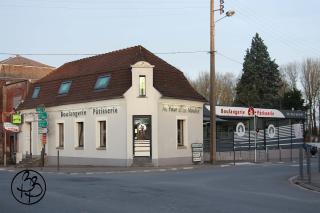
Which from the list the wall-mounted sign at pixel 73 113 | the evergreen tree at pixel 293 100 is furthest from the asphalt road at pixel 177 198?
the evergreen tree at pixel 293 100

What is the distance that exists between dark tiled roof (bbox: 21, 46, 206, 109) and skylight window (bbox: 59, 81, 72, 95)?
355 millimetres

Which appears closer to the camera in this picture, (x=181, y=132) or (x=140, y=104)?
(x=140, y=104)

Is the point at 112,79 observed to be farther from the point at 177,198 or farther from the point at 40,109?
the point at 177,198

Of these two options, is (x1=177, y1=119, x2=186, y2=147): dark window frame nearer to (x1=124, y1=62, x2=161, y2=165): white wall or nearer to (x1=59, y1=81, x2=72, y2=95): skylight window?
(x1=124, y1=62, x2=161, y2=165): white wall

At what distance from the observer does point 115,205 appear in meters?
13.1

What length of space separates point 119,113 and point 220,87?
51.1 m

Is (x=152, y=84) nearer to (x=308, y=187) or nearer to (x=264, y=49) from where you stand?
(x=308, y=187)

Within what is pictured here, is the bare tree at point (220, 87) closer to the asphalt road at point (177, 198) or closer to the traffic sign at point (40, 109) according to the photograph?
the traffic sign at point (40, 109)

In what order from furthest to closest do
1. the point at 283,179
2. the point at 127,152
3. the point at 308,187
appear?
1. the point at 127,152
2. the point at 283,179
3. the point at 308,187

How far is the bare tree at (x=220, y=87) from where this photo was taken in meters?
81.0

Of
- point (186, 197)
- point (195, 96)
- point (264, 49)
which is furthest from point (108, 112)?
point (264, 49)

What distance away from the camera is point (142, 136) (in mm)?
32500

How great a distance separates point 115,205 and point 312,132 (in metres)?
72.0

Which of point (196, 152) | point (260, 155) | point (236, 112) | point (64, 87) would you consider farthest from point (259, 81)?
point (196, 152)
